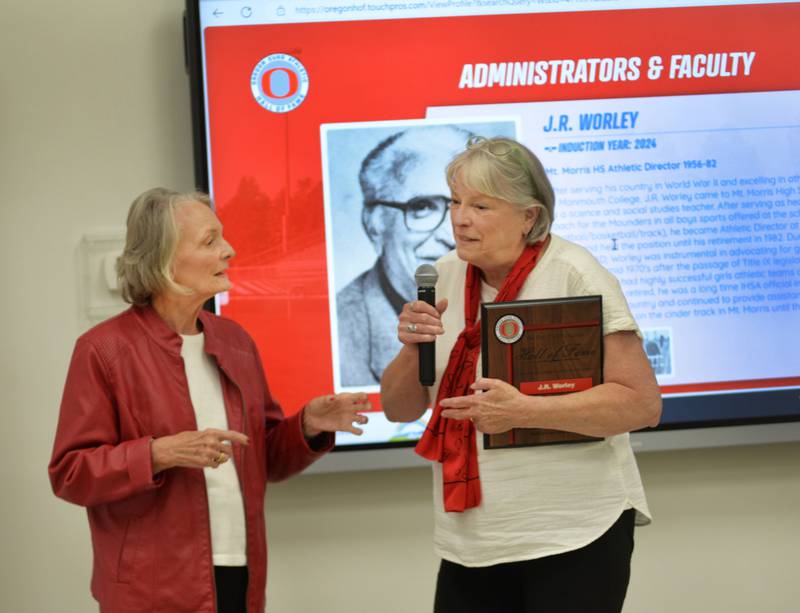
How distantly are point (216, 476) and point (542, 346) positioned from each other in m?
0.77

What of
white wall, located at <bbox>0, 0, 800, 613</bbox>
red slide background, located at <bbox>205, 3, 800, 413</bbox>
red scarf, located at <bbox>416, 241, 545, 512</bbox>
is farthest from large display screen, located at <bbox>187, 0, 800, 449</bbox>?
red scarf, located at <bbox>416, 241, 545, 512</bbox>

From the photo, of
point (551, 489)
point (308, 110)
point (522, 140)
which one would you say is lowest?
point (551, 489)

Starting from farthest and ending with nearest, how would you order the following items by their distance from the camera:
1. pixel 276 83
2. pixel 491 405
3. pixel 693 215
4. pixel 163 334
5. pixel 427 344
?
pixel 693 215 → pixel 276 83 → pixel 163 334 → pixel 427 344 → pixel 491 405

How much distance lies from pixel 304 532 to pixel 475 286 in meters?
1.51

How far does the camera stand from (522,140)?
323 centimetres

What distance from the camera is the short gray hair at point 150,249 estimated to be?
2.08 meters

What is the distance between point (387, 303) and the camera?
10.5 feet

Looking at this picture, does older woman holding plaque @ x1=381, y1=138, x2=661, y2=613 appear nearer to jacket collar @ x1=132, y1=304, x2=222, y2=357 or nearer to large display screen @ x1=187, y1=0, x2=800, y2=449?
jacket collar @ x1=132, y1=304, x2=222, y2=357

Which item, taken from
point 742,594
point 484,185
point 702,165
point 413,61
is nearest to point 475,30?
point 413,61

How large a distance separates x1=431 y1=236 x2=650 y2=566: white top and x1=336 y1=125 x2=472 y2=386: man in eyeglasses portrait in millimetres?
1208

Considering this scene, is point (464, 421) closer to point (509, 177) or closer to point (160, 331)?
point (509, 177)

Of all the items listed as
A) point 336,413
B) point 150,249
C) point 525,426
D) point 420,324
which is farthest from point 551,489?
point 150,249

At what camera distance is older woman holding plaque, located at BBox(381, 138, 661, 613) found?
189 centimetres

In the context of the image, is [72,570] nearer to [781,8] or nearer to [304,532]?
[304,532]
